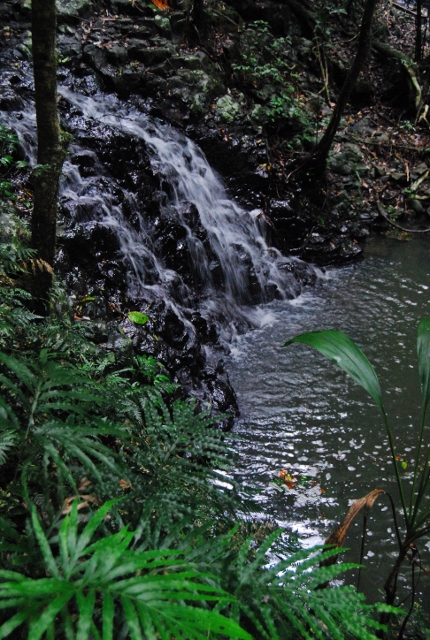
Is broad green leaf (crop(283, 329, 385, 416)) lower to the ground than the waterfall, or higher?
lower

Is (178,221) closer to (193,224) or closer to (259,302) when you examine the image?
(193,224)

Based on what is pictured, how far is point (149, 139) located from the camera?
7625 mm

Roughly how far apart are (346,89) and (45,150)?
626 centimetres

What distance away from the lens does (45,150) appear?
3.18 m

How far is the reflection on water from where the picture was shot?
3.73m

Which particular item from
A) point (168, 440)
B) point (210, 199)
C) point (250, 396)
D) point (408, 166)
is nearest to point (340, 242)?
point (210, 199)

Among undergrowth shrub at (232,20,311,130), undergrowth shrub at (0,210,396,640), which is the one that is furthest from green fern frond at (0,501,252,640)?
undergrowth shrub at (232,20,311,130)

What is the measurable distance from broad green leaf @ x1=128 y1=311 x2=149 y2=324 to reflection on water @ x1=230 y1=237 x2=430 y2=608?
1224 millimetres

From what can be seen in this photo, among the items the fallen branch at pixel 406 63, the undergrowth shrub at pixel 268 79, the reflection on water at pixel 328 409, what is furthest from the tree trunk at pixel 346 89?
the fallen branch at pixel 406 63

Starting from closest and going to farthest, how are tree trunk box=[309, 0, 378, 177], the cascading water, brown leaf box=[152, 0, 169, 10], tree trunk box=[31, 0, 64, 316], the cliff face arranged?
tree trunk box=[31, 0, 64, 316] → the cliff face → the cascading water → tree trunk box=[309, 0, 378, 177] → brown leaf box=[152, 0, 169, 10]

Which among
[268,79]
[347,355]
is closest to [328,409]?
[347,355]

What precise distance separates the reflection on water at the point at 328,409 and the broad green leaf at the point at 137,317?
4.02 feet

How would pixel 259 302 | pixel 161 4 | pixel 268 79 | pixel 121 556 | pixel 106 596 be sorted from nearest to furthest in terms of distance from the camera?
pixel 106 596, pixel 121 556, pixel 259 302, pixel 161 4, pixel 268 79

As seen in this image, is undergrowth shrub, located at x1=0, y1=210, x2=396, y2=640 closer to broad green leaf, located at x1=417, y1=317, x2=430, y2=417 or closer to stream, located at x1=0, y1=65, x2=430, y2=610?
broad green leaf, located at x1=417, y1=317, x2=430, y2=417
